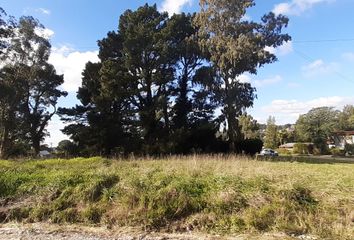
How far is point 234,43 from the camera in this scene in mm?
27141

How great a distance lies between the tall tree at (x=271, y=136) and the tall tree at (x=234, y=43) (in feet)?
136

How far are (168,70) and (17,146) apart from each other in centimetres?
2029

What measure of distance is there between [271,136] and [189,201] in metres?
64.5

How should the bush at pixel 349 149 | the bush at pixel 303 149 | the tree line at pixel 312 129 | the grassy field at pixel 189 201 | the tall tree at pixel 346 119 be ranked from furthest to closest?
the tall tree at pixel 346 119
the tree line at pixel 312 129
the bush at pixel 303 149
the bush at pixel 349 149
the grassy field at pixel 189 201

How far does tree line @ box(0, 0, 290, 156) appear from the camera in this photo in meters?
28.1

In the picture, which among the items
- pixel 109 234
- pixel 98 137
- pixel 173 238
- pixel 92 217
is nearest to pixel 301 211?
pixel 173 238

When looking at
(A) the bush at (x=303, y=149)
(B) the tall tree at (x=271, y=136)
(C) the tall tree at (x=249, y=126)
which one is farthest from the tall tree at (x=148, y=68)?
(B) the tall tree at (x=271, y=136)

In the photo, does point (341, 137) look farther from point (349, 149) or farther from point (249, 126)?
point (249, 126)

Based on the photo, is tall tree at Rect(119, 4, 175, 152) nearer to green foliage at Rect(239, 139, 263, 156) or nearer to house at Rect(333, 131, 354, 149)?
green foliage at Rect(239, 139, 263, 156)

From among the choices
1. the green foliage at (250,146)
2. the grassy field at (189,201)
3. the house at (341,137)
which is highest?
the house at (341,137)

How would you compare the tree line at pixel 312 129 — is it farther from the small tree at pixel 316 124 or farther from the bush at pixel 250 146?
the bush at pixel 250 146

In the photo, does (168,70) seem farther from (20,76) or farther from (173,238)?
(173,238)

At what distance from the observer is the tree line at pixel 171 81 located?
28078mm

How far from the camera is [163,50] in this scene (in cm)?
2867
